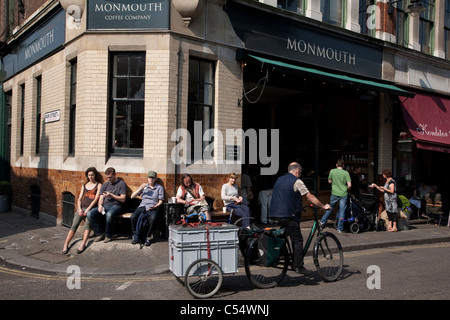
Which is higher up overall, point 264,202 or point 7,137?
point 7,137

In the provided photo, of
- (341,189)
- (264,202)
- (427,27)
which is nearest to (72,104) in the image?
(264,202)

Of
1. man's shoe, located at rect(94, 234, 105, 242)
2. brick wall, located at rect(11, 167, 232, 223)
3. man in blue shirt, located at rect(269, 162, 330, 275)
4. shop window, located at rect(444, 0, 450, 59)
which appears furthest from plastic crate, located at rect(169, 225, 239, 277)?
shop window, located at rect(444, 0, 450, 59)

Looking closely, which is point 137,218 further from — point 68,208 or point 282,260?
point 282,260

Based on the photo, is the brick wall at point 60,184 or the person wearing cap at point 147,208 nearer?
the person wearing cap at point 147,208

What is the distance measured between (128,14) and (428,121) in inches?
435

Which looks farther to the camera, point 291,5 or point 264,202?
point 264,202

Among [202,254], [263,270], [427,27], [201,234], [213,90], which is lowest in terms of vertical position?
[263,270]

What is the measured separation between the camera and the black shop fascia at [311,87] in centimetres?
1096

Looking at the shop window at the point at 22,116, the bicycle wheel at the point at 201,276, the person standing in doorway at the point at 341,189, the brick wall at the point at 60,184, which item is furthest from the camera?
the shop window at the point at 22,116

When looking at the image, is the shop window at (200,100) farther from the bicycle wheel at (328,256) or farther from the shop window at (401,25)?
the shop window at (401,25)

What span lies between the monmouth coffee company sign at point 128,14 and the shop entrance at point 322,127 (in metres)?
4.87

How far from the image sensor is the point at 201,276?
5.95 metres

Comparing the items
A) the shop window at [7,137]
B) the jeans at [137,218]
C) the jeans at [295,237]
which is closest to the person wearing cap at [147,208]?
the jeans at [137,218]
